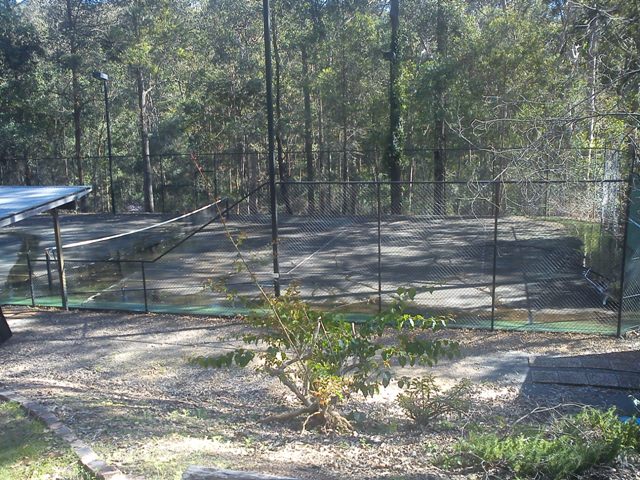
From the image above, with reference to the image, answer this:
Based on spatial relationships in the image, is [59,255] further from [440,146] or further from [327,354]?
[440,146]

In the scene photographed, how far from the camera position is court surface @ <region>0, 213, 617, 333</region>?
12750 millimetres

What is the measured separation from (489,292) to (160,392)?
774 centimetres

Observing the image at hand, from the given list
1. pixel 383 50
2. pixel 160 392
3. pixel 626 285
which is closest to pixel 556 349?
pixel 626 285

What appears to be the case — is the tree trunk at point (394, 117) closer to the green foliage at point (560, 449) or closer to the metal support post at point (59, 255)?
the metal support post at point (59, 255)

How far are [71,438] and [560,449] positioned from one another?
4133 mm

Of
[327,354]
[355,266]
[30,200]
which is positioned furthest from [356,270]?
[327,354]

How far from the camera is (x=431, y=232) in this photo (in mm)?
21500

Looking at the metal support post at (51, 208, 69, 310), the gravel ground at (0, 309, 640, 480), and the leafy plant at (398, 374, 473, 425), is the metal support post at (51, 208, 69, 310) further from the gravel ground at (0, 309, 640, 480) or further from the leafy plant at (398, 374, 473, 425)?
the leafy plant at (398, 374, 473, 425)

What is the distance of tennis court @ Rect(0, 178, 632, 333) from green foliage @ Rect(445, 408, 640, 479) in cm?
303

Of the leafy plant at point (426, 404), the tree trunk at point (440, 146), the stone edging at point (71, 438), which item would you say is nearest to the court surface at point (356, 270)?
the leafy plant at point (426, 404)

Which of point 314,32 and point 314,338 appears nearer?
point 314,338

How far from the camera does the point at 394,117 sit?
2833 centimetres

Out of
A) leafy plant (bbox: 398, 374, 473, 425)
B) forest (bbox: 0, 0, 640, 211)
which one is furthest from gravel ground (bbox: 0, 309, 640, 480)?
forest (bbox: 0, 0, 640, 211)

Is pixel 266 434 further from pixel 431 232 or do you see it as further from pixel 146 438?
pixel 431 232
